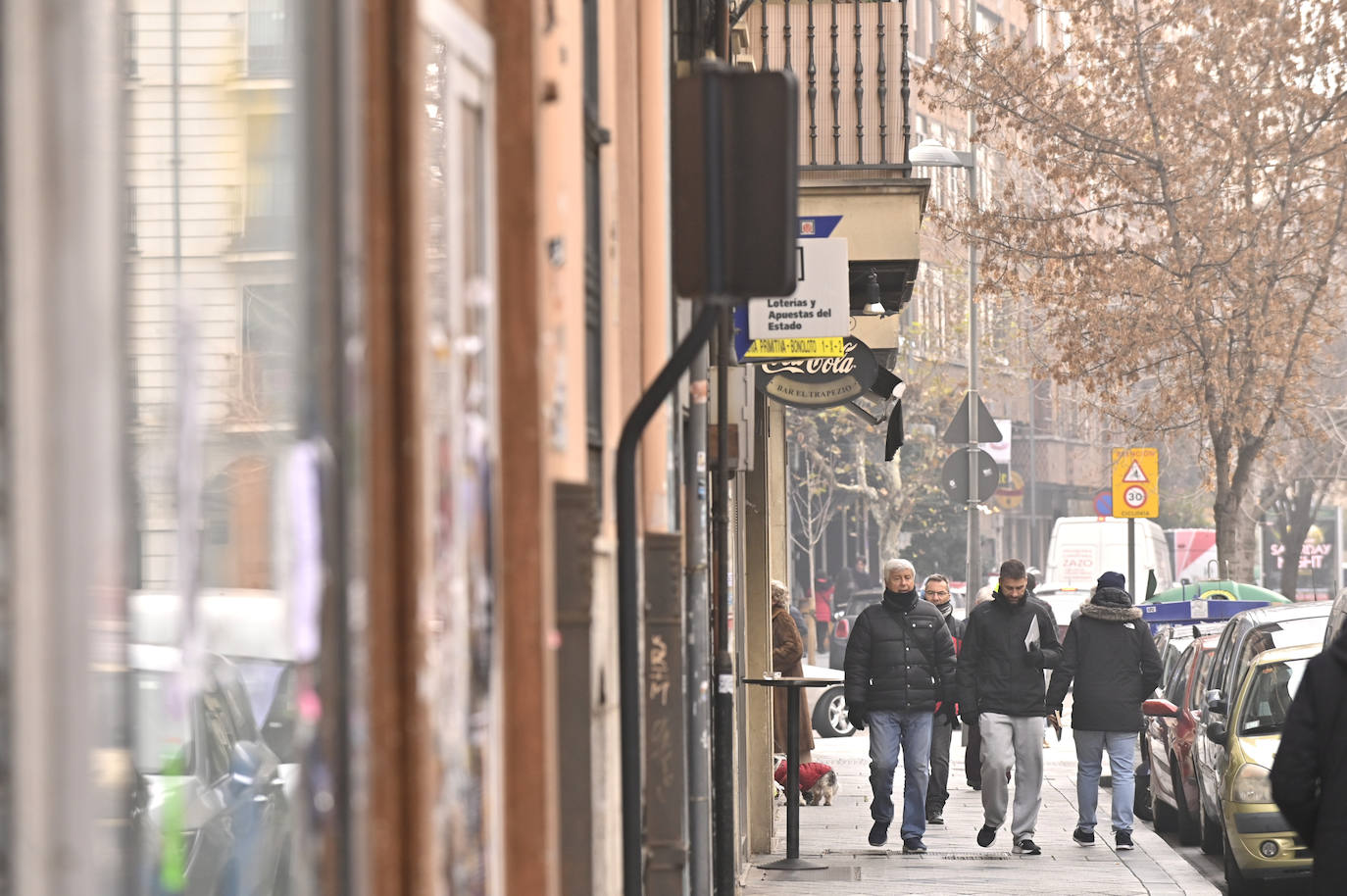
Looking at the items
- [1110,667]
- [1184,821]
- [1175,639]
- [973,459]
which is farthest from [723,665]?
[973,459]

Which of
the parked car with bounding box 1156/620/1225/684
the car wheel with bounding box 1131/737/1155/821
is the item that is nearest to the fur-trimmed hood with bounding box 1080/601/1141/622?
the parked car with bounding box 1156/620/1225/684

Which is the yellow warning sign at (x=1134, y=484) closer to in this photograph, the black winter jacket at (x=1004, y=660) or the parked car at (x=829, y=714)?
the parked car at (x=829, y=714)

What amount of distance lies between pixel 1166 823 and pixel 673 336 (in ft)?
32.6

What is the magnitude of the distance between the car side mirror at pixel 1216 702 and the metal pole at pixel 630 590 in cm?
857

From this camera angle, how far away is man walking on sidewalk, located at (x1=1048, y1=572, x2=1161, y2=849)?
1406 cm

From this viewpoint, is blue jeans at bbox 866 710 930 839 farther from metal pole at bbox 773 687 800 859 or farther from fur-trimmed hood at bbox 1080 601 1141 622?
fur-trimmed hood at bbox 1080 601 1141 622

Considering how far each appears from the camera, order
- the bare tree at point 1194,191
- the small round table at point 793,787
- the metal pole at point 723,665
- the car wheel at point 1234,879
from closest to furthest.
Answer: the metal pole at point 723,665
the car wheel at point 1234,879
the small round table at point 793,787
the bare tree at point 1194,191

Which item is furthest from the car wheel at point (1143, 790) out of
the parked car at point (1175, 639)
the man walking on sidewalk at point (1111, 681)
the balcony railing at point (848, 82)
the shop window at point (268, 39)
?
the shop window at point (268, 39)

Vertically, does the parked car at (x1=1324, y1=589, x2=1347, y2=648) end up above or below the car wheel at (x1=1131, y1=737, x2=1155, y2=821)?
above

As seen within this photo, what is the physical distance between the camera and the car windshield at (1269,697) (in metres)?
12.3

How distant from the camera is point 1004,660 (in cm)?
1388

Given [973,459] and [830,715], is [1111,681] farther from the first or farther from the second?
[973,459]

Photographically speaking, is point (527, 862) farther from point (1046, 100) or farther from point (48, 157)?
point (1046, 100)

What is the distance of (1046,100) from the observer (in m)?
30.2
